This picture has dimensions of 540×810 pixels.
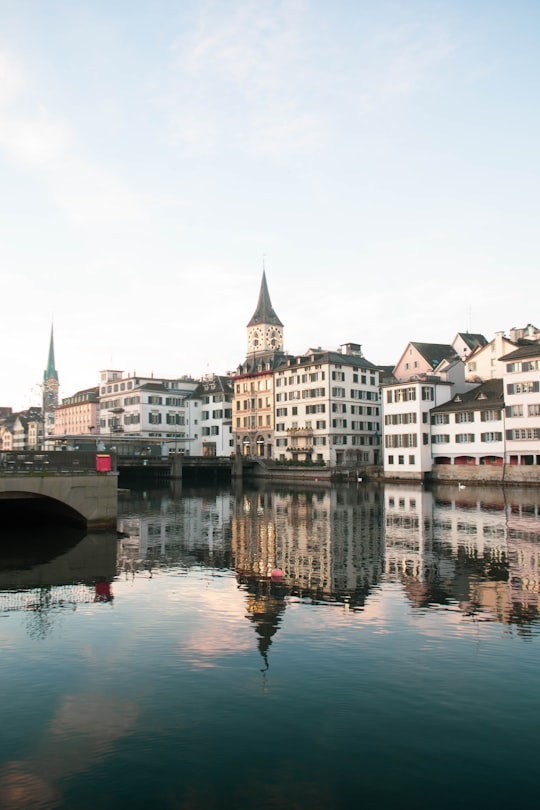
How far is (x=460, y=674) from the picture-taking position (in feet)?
53.6

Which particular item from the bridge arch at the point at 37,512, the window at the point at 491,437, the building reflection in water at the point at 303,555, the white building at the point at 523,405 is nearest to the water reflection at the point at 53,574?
the bridge arch at the point at 37,512

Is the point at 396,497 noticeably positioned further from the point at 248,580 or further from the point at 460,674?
the point at 460,674

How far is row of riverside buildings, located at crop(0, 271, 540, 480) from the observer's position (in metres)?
99.5

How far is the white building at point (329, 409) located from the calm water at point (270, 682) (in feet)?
314

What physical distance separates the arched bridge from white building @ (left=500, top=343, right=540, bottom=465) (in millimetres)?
69584

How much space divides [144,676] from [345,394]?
384ft

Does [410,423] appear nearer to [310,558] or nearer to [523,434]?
[523,434]

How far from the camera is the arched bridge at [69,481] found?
38.8m

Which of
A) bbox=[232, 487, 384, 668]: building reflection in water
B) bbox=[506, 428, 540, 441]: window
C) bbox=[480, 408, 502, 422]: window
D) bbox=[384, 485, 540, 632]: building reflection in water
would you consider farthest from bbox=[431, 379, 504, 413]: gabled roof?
bbox=[232, 487, 384, 668]: building reflection in water

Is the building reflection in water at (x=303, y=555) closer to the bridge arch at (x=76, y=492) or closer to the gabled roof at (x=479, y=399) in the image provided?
the bridge arch at (x=76, y=492)

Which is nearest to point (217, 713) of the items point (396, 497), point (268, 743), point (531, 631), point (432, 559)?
point (268, 743)

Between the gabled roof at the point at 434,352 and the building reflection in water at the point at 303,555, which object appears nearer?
the building reflection in water at the point at 303,555

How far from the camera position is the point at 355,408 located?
133 m

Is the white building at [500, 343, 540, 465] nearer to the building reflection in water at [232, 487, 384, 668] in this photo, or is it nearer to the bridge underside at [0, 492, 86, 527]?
the building reflection in water at [232, 487, 384, 668]
